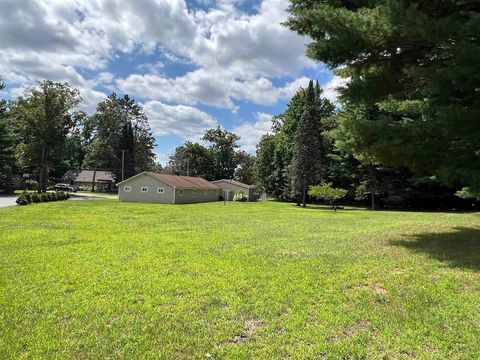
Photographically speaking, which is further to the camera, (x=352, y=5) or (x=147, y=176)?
(x=147, y=176)

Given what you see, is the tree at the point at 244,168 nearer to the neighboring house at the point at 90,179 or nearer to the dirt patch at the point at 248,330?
the neighboring house at the point at 90,179

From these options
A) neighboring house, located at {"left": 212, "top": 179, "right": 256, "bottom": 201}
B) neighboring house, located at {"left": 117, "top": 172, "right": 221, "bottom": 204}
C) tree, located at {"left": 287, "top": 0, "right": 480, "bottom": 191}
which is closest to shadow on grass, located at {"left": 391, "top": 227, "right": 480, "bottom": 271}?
tree, located at {"left": 287, "top": 0, "right": 480, "bottom": 191}

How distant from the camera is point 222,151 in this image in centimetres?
7525

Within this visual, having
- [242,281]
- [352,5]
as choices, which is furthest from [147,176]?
[242,281]

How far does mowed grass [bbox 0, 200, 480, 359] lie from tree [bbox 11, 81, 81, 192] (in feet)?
145

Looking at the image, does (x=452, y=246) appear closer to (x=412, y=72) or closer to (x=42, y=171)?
(x=412, y=72)

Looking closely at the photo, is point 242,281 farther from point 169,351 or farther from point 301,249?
point 301,249

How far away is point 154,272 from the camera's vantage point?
7191 mm

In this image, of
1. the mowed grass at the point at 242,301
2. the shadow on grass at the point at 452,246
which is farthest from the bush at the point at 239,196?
the mowed grass at the point at 242,301

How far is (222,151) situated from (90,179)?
27.0 m

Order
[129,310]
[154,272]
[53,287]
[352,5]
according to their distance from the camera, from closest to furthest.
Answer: [129,310] < [53,287] < [154,272] < [352,5]

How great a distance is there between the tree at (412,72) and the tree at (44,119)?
150 feet

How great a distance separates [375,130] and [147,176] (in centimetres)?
3364

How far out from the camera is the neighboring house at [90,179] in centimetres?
7419
